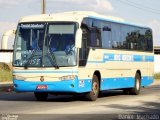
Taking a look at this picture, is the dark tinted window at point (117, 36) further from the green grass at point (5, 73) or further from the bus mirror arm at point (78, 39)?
the green grass at point (5, 73)

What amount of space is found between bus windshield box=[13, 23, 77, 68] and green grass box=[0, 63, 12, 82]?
21.1m

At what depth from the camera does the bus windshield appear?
22297 millimetres

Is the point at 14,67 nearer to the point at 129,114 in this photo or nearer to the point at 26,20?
the point at 26,20

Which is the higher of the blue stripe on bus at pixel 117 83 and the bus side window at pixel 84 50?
the bus side window at pixel 84 50

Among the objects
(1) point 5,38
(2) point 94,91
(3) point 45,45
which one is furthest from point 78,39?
(1) point 5,38

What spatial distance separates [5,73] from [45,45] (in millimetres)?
28306

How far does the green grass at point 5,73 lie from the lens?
44.6 meters

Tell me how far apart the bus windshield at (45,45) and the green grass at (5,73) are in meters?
21.1

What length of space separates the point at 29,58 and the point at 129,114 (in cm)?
615

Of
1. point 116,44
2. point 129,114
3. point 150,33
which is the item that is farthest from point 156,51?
point 129,114

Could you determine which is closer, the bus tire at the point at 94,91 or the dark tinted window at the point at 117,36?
the bus tire at the point at 94,91

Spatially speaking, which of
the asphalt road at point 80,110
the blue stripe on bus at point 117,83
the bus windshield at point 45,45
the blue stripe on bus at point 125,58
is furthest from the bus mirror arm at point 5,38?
the blue stripe on bus at point 117,83

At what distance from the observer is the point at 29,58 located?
894 inches

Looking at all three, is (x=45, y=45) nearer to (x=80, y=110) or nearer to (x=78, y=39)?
(x=78, y=39)
